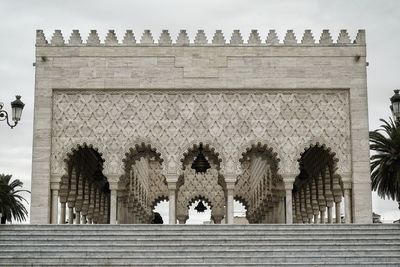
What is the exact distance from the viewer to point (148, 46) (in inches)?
973

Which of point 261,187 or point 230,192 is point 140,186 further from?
point 230,192

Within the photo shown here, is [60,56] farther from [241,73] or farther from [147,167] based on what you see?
[147,167]

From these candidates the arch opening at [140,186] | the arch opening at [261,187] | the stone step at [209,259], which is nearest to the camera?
the stone step at [209,259]

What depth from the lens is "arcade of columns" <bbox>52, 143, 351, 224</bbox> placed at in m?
24.1

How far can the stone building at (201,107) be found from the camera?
23.9 meters

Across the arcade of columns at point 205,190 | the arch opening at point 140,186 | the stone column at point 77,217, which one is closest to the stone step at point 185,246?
the arcade of columns at point 205,190

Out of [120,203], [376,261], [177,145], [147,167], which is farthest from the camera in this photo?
[147,167]

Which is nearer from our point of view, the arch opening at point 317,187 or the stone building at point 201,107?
the stone building at point 201,107

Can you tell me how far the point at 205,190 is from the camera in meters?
37.6

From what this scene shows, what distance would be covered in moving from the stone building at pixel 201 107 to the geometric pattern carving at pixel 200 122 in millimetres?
29

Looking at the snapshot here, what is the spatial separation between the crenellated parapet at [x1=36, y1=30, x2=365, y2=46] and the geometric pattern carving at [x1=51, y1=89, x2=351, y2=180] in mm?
1459

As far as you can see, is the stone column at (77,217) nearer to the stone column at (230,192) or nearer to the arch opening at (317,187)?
the arch opening at (317,187)

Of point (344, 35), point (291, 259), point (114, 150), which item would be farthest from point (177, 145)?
point (291, 259)

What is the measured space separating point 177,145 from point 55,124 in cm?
357
